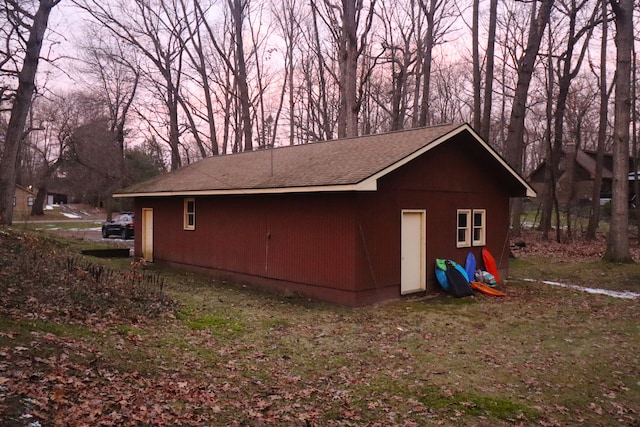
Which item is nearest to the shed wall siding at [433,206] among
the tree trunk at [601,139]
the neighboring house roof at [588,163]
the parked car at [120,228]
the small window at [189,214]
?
the small window at [189,214]

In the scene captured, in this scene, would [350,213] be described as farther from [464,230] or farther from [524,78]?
[524,78]

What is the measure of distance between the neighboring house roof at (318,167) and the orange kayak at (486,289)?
3.36m

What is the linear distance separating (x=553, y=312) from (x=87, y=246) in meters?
16.7

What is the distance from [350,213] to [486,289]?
173 inches

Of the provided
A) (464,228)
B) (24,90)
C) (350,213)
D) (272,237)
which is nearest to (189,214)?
(272,237)

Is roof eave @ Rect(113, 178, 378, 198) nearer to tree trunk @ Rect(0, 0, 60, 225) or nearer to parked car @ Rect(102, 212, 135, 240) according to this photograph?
tree trunk @ Rect(0, 0, 60, 225)

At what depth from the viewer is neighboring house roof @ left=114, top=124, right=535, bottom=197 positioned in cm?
1060

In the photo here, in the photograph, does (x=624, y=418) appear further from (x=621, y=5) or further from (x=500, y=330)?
(x=621, y=5)

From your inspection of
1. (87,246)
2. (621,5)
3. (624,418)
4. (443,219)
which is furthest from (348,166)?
(87,246)

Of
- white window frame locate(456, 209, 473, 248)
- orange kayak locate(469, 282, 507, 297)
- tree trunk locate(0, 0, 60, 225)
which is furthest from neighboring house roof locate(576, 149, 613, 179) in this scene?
tree trunk locate(0, 0, 60, 225)

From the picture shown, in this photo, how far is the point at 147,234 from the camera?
18000 mm

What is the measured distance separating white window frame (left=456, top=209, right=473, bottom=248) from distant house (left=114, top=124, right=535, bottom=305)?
0.13 ft

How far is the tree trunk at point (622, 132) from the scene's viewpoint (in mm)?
15805

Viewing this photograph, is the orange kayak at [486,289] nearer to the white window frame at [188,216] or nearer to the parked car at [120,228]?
the white window frame at [188,216]
